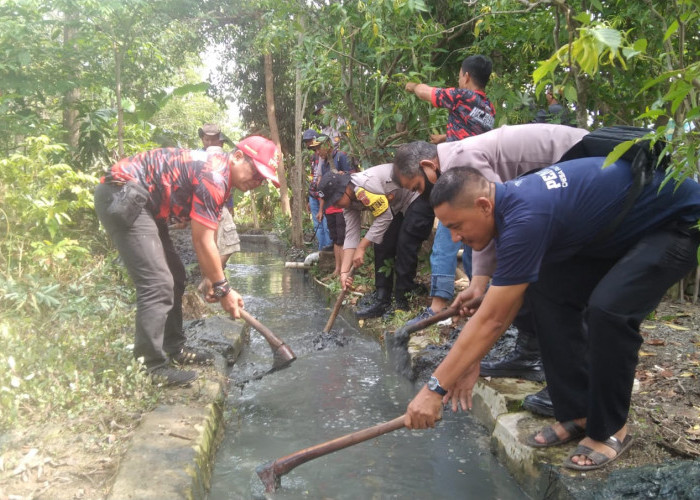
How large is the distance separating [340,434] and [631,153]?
7.57ft

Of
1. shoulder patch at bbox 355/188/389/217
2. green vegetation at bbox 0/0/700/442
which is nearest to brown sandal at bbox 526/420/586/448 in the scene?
green vegetation at bbox 0/0/700/442

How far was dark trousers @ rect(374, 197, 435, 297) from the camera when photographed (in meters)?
5.24

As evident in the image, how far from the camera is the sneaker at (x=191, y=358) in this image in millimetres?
4141

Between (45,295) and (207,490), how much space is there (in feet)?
6.99

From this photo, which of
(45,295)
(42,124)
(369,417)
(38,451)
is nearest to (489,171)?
(369,417)

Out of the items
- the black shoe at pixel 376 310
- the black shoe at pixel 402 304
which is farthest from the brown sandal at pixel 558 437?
the black shoe at pixel 376 310

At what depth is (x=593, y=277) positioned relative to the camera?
2.76 m

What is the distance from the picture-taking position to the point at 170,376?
143 inches

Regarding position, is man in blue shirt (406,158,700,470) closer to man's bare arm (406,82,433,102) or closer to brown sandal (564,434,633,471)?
brown sandal (564,434,633,471)

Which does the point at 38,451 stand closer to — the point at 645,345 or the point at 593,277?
the point at 593,277

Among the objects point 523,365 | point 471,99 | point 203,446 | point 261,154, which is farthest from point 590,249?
point 471,99

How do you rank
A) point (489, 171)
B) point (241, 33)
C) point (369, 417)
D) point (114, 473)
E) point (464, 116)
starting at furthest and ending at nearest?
point (241, 33), point (464, 116), point (369, 417), point (489, 171), point (114, 473)

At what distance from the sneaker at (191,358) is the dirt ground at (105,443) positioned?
591 mm

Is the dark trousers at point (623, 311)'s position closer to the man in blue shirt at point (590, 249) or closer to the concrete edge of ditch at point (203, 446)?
the man in blue shirt at point (590, 249)
